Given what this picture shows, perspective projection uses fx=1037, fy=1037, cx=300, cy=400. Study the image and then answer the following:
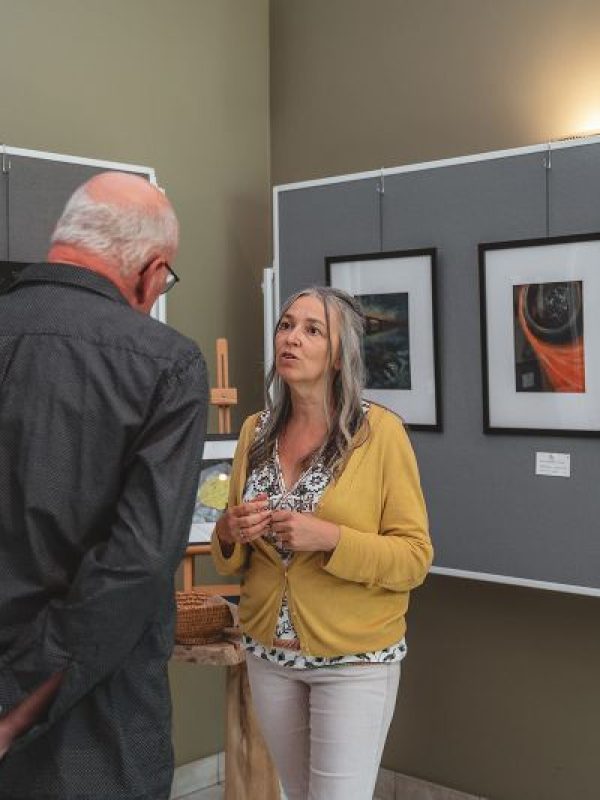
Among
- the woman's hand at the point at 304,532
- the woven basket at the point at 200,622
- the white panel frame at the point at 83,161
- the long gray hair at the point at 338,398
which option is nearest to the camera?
the woman's hand at the point at 304,532

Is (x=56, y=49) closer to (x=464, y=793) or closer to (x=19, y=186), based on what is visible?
(x=19, y=186)

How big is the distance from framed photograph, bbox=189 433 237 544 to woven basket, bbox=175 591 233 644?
0.33m

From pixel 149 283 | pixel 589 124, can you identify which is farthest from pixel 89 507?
pixel 589 124

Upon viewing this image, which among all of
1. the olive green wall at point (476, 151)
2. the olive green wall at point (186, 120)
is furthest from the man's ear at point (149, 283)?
the olive green wall at point (186, 120)

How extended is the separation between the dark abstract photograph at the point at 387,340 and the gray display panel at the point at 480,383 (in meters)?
0.14

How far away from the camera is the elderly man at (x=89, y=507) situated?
1.42 metres

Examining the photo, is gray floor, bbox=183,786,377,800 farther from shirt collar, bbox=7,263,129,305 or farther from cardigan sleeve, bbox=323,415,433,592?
shirt collar, bbox=7,263,129,305

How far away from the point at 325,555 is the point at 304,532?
93mm

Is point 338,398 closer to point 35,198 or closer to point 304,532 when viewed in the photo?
point 304,532

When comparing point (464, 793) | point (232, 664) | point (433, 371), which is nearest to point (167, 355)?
point (232, 664)

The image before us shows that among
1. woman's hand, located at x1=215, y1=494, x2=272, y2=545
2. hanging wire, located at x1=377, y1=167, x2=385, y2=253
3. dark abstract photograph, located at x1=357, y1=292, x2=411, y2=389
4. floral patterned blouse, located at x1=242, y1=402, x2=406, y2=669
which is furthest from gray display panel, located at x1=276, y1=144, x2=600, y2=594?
woman's hand, located at x1=215, y1=494, x2=272, y2=545

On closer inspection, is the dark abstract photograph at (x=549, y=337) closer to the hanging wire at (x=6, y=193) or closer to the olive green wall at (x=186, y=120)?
the olive green wall at (x=186, y=120)

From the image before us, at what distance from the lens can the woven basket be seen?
112 inches

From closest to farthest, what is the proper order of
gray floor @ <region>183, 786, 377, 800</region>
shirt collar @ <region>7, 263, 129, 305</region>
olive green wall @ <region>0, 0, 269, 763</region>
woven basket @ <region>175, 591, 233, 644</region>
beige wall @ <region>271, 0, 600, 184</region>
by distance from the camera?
1. shirt collar @ <region>7, 263, 129, 305</region>
2. woven basket @ <region>175, 591, 233, 644</region>
3. beige wall @ <region>271, 0, 600, 184</region>
4. olive green wall @ <region>0, 0, 269, 763</region>
5. gray floor @ <region>183, 786, 377, 800</region>
